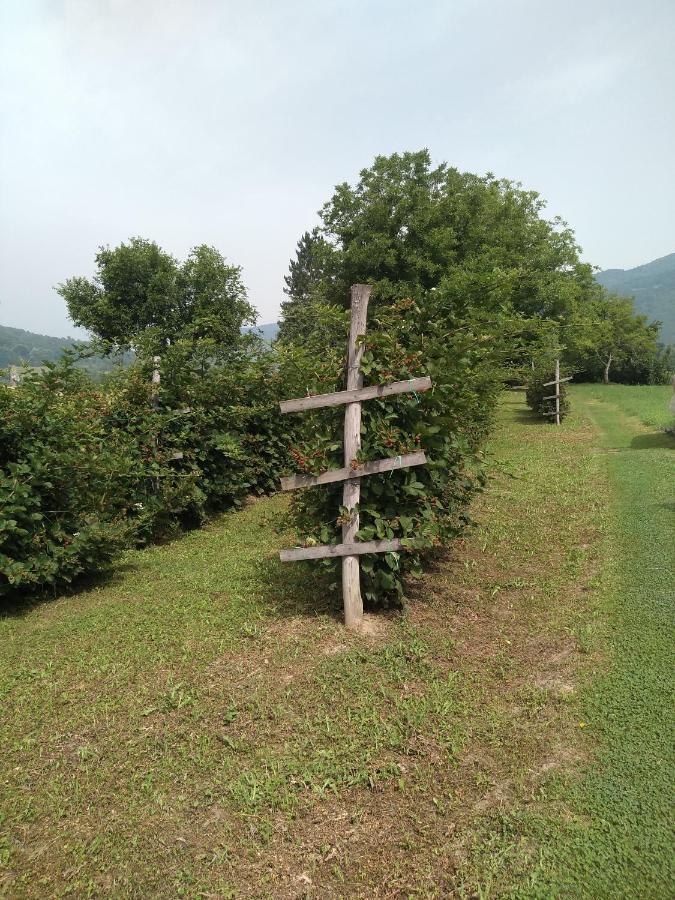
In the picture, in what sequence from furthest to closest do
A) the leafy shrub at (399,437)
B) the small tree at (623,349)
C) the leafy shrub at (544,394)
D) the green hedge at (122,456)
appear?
the small tree at (623,349) → the leafy shrub at (544,394) → the green hedge at (122,456) → the leafy shrub at (399,437)

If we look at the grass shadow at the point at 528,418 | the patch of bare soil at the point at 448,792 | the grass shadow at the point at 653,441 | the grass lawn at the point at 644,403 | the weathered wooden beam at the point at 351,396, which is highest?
the weathered wooden beam at the point at 351,396

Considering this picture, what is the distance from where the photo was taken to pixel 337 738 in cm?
316

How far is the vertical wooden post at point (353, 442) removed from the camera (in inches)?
166

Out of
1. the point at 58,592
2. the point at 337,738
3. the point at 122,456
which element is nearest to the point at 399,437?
the point at 337,738

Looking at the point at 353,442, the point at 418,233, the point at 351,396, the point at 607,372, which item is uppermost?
the point at 418,233

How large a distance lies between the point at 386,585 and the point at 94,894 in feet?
8.56

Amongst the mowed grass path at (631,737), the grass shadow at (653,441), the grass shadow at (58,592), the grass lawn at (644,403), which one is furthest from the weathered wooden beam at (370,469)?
the grass lawn at (644,403)

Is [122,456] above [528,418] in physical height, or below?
above

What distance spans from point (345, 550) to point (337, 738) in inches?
55.2

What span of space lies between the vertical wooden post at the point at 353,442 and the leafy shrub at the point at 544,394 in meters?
14.3

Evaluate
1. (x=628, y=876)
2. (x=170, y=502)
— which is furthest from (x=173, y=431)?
(x=628, y=876)

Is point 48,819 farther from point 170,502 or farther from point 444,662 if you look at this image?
point 170,502

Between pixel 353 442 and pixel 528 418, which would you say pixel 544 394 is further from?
pixel 353 442

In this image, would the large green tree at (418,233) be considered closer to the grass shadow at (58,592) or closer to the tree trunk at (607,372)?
the grass shadow at (58,592)
